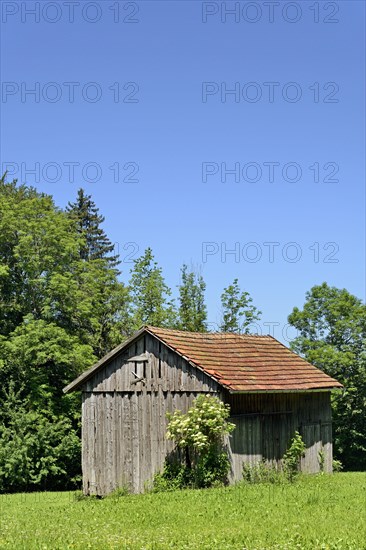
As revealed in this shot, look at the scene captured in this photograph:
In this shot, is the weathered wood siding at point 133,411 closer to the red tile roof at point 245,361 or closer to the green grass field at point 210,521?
the red tile roof at point 245,361

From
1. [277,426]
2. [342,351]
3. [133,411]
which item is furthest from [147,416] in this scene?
[342,351]

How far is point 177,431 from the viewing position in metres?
23.6

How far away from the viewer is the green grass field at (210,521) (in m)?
13.8

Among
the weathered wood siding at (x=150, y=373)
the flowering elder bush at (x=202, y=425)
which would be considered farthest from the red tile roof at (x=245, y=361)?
the flowering elder bush at (x=202, y=425)

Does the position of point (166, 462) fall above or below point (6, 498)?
above

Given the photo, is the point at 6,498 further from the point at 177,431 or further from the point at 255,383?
the point at 255,383

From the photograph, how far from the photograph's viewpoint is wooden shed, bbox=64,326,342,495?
24.6 m

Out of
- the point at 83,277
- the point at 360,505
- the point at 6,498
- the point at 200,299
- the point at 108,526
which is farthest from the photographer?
the point at 200,299

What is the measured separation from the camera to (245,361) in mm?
27516

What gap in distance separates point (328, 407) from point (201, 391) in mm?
9047

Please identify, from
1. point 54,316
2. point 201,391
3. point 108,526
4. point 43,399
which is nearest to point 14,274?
point 54,316

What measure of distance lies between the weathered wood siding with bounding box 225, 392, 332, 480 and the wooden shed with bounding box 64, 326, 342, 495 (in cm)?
4

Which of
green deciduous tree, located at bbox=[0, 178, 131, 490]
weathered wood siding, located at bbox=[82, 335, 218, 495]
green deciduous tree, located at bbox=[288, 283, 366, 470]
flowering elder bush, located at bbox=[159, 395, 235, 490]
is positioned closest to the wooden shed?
weathered wood siding, located at bbox=[82, 335, 218, 495]

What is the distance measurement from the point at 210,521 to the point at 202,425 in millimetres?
7052
